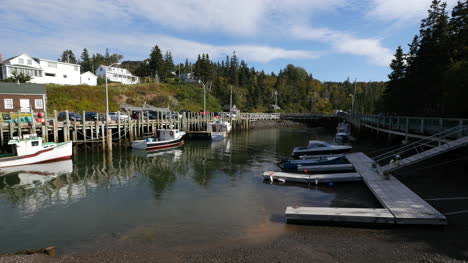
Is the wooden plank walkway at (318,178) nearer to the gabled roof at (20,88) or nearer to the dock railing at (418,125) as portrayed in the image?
the dock railing at (418,125)

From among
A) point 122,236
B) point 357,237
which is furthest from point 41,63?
point 357,237

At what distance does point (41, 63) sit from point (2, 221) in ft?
196

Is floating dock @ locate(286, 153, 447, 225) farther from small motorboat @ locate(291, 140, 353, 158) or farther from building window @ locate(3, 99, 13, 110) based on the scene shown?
building window @ locate(3, 99, 13, 110)

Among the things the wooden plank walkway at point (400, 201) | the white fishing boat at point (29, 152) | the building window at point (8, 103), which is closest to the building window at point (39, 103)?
the building window at point (8, 103)

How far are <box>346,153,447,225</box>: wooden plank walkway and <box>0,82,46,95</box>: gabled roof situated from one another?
4569 cm

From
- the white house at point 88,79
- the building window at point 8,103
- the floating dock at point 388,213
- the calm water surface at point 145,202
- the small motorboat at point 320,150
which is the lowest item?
the calm water surface at point 145,202

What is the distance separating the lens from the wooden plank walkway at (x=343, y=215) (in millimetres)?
10672

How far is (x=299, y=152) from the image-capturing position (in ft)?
90.2

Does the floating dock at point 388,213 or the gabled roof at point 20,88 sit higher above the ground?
the gabled roof at point 20,88

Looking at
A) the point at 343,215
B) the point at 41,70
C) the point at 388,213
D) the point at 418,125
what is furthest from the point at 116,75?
the point at 388,213

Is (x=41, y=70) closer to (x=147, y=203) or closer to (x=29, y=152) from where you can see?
(x=29, y=152)

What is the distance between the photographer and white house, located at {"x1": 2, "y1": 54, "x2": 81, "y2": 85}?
56.2 meters

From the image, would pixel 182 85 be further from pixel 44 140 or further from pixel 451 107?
pixel 451 107

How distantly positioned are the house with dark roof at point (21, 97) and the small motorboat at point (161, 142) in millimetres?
17058
